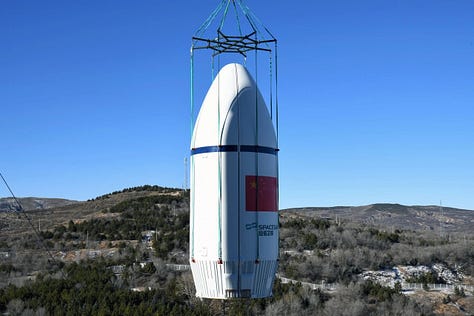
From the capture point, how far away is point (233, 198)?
731 inches

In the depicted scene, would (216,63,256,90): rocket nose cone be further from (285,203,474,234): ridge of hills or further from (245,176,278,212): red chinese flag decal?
(285,203,474,234): ridge of hills

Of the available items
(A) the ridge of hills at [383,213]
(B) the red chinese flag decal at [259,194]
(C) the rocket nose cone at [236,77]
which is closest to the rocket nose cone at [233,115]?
(C) the rocket nose cone at [236,77]

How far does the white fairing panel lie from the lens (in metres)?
18.5

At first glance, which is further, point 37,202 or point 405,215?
point 37,202

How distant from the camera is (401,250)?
57.5m

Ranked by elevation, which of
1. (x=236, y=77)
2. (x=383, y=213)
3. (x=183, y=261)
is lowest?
(x=183, y=261)

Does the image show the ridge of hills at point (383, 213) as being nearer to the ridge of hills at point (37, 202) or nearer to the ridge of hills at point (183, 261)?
the ridge of hills at point (37, 202)

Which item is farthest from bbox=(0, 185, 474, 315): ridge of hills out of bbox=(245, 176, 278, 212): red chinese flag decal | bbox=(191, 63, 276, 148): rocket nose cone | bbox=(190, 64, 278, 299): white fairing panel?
bbox=(191, 63, 276, 148): rocket nose cone

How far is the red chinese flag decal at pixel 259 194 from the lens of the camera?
1877cm

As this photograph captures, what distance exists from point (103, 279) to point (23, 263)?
1241cm

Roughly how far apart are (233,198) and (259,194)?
2.87ft

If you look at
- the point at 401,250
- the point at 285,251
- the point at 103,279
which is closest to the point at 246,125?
the point at 103,279

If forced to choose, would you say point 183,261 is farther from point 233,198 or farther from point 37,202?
point 37,202

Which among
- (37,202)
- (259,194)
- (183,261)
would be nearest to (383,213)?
(37,202)
